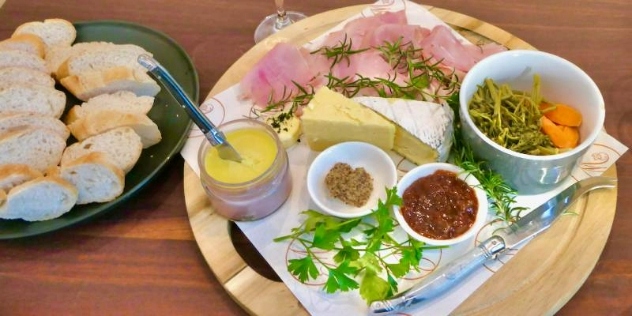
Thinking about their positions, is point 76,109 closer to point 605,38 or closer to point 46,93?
point 46,93

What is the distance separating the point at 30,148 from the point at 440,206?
1.47 m

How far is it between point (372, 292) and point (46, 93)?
1499 mm

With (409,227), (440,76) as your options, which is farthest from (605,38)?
(409,227)

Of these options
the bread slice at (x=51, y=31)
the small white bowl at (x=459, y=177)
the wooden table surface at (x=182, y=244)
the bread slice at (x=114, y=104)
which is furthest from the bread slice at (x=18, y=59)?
the small white bowl at (x=459, y=177)

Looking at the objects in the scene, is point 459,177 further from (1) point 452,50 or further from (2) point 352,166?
(1) point 452,50

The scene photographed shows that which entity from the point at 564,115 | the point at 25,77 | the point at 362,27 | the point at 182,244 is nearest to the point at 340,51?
the point at 362,27

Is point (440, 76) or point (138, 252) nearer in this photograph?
point (138, 252)

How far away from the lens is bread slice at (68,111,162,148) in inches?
70.7

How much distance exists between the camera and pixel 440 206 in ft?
5.13

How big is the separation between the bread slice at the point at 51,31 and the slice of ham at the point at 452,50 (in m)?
1.62

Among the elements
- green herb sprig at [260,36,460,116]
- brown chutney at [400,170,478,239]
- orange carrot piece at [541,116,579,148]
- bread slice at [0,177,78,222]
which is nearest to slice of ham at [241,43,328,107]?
green herb sprig at [260,36,460,116]

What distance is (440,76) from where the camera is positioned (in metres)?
1.88

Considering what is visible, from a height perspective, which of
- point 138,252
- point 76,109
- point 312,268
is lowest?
point 138,252

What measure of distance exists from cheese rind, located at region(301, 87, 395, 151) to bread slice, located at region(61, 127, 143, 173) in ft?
2.07
